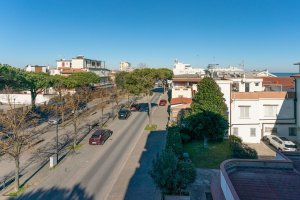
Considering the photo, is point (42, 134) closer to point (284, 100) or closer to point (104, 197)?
point (104, 197)

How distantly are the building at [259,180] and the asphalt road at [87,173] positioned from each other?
9220mm

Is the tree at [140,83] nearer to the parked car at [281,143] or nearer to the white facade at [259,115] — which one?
the white facade at [259,115]

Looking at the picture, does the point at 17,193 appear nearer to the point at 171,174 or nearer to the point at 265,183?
the point at 171,174

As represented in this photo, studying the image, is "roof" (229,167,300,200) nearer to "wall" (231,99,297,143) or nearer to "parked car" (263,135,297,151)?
"parked car" (263,135,297,151)

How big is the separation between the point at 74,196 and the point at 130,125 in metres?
25.3

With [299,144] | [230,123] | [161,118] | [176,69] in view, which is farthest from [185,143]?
[176,69]

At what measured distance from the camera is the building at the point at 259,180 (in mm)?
12320

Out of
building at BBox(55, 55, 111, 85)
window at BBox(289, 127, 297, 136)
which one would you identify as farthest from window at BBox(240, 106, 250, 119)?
building at BBox(55, 55, 111, 85)

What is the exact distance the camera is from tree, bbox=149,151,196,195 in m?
17.3

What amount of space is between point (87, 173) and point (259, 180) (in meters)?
15.0

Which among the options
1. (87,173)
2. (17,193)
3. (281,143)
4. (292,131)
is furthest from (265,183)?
(292,131)

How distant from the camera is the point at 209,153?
29.3 meters

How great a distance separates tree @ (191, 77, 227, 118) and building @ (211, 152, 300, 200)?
1456 centimetres

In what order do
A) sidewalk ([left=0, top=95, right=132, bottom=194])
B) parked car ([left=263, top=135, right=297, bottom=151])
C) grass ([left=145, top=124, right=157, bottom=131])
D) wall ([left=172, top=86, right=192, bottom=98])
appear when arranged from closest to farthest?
sidewalk ([left=0, top=95, right=132, bottom=194]) < parked car ([left=263, top=135, right=297, bottom=151]) < grass ([left=145, top=124, right=157, bottom=131]) < wall ([left=172, top=86, right=192, bottom=98])
